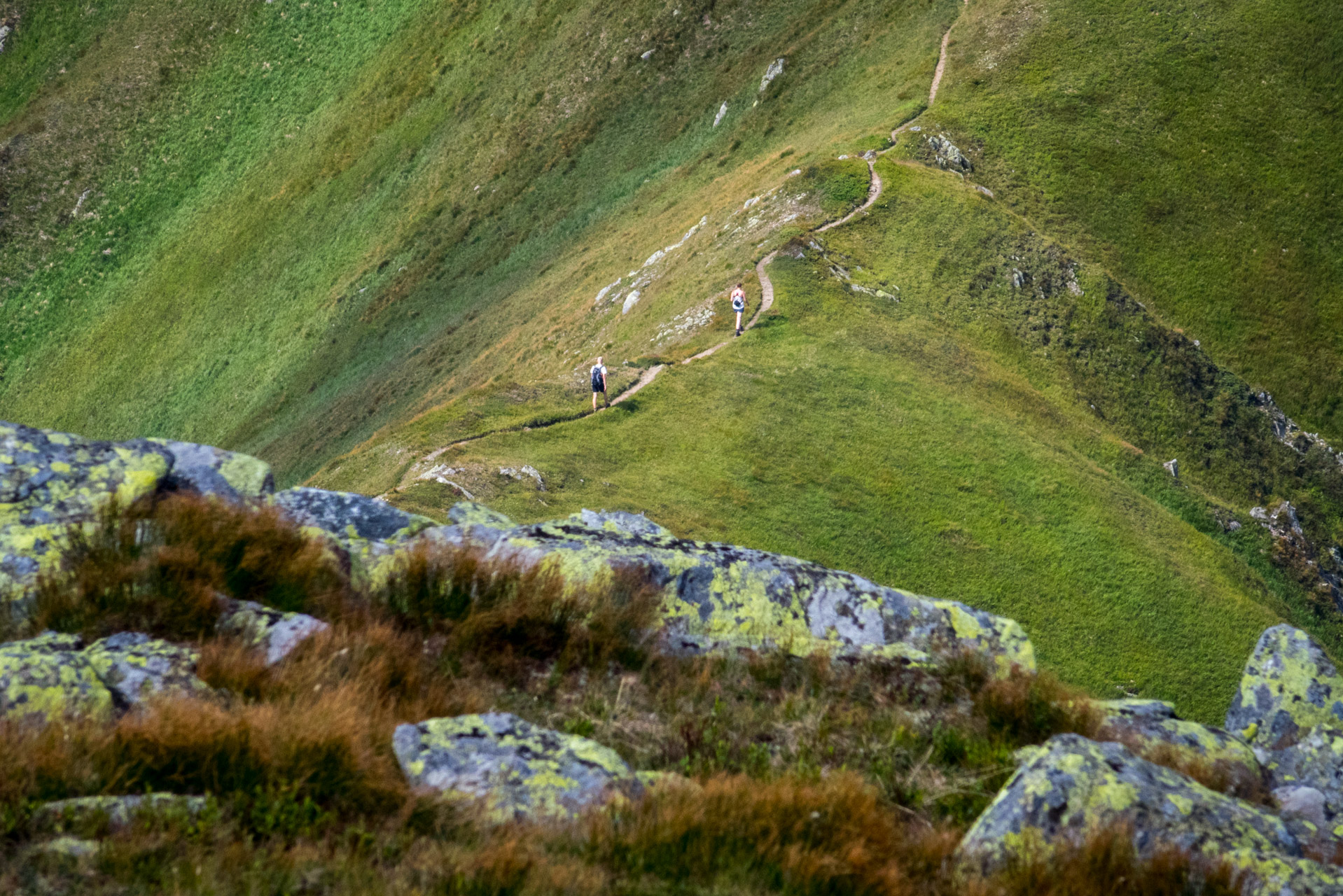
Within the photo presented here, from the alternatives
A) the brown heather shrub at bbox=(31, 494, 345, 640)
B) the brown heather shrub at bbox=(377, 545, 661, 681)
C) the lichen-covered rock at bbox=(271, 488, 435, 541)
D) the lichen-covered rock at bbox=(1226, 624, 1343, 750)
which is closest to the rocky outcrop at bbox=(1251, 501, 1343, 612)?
the lichen-covered rock at bbox=(1226, 624, 1343, 750)

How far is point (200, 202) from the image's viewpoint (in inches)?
3718

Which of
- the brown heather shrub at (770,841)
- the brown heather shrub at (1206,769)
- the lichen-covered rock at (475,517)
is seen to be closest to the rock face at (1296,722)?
the brown heather shrub at (1206,769)

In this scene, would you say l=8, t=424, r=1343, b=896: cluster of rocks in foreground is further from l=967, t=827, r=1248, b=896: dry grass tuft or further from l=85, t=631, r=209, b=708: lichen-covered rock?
l=967, t=827, r=1248, b=896: dry grass tuft

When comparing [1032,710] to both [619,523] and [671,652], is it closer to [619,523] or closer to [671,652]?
[671,652]

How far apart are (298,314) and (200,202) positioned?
27.7 m

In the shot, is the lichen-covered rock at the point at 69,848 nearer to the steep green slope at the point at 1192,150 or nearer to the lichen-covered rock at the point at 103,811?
the lichen-covered rock at the point at 103,811

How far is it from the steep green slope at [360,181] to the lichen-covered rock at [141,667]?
3569cm

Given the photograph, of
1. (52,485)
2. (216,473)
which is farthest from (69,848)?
(216,473)

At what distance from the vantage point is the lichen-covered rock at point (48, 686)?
23.3 feet

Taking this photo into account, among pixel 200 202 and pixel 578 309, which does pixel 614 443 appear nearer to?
pixel 578 309

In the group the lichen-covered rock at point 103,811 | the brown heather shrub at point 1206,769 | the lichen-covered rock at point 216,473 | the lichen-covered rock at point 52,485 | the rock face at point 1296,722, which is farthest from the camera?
the lichen-covered rock at point 216,473

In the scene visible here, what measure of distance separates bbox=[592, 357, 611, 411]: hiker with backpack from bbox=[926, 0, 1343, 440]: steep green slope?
91.5ft

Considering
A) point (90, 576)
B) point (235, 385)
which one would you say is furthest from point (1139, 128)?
point (235, 385)

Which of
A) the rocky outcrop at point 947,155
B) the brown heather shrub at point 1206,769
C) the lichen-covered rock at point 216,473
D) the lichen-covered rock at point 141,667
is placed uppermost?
the rocky outcrop at point 947,155
